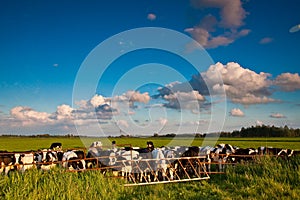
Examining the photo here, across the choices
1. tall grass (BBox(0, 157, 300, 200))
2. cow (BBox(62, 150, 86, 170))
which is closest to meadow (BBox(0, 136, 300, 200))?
tall grass (BBox(0, 157, 300, 200))

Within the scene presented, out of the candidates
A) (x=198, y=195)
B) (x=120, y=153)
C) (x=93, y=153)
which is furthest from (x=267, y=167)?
(x=93, y=153)

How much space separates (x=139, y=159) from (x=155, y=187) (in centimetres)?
378

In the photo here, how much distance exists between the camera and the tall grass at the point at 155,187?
9.35 meters

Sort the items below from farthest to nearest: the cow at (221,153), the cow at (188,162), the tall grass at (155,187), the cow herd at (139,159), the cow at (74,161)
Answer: the cow at (221,153) < the cow at (188,162) < the cow at (74,161) < the cow herd at (139,159) < the tall grass at (155,187)

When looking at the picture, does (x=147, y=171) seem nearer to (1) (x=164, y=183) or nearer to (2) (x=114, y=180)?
(1) (x=164, y=183)

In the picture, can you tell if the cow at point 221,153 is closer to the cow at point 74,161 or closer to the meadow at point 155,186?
the meadow at point 155,186

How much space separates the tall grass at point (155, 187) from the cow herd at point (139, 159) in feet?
7.79

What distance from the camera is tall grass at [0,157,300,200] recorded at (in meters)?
9.35

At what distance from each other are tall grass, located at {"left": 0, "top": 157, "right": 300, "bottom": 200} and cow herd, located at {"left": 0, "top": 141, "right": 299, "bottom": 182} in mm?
2374

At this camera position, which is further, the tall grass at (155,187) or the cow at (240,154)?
the cow at (240,154)

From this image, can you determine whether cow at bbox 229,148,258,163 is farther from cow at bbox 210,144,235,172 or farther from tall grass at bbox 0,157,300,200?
tall grass at bbox 0,157,300,200

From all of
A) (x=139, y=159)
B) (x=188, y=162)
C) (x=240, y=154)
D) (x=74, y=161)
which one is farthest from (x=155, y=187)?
(x=240, y=154)

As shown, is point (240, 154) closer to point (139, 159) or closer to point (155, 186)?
point (139, 159)

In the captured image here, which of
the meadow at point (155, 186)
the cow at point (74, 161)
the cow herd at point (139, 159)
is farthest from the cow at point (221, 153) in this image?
the cow at point (74, 161)
